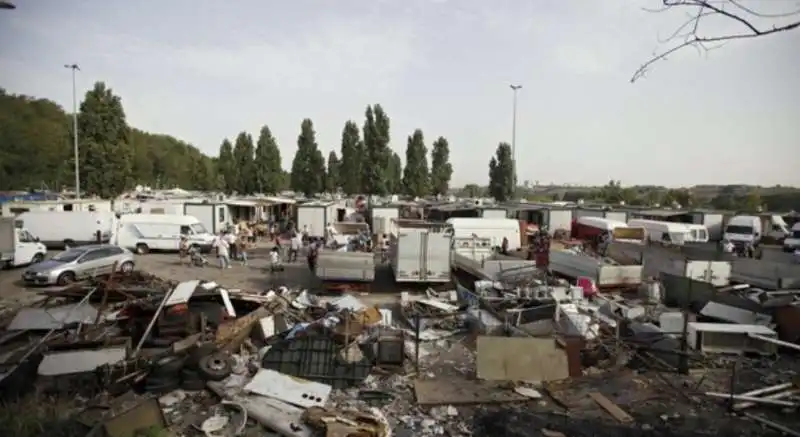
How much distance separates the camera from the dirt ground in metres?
14.3

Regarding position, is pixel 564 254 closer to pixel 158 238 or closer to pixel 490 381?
pixel 490 381

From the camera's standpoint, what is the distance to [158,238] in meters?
22.6

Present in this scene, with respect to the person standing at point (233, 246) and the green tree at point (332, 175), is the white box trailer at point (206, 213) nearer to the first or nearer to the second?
the person standing at point (233, 246)

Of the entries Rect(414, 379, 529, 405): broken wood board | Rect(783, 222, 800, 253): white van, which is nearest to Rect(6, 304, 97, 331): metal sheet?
Rect(414, 379, 529, 405): broken wood board

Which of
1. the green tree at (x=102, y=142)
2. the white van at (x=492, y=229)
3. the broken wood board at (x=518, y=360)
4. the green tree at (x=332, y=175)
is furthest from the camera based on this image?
the green tree at (x=332, y=175)

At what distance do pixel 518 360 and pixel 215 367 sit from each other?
5.12 metres

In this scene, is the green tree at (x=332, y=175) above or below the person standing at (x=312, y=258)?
above

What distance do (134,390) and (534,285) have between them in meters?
9.58

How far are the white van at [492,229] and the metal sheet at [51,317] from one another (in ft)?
48.5

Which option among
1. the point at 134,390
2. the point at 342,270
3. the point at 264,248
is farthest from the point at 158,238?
the point at 134,390

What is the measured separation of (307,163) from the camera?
64625 millimetres

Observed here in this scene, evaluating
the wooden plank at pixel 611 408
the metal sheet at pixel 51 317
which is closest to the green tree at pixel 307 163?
the metal sheet at pixel 51 317

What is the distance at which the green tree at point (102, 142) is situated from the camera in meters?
36.0

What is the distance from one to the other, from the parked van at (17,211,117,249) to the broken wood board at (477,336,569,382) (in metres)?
20.8
